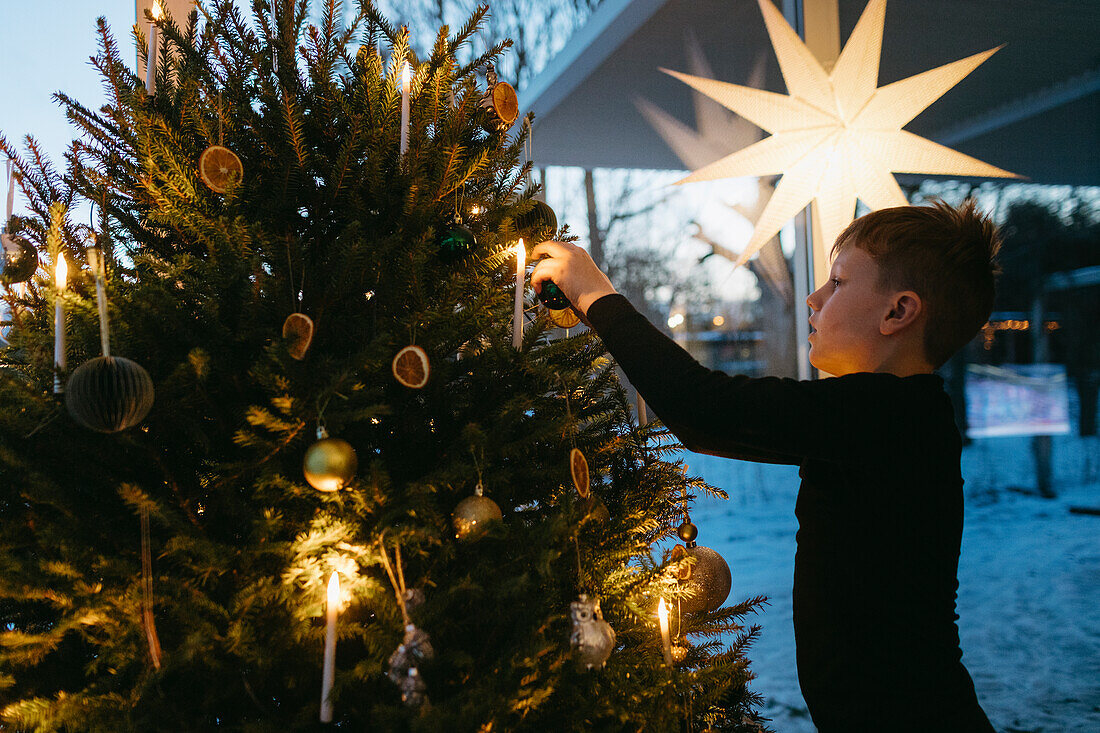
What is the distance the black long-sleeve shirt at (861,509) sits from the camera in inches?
32.8

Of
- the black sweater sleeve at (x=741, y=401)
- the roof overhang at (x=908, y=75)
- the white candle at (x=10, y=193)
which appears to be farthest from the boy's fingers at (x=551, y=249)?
the roof overhang at (x=908, y=75)

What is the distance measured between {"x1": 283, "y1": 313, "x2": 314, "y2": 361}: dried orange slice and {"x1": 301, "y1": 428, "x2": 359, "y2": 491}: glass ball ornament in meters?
0.10

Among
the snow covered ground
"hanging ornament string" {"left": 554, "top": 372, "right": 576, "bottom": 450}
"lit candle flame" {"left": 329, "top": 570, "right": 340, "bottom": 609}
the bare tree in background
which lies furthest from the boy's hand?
the bare tree in background

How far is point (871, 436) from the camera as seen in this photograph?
85 cm

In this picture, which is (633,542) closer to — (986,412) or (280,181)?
(280,181)

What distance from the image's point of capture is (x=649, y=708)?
768mm

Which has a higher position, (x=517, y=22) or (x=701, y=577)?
(x=517, y=22)

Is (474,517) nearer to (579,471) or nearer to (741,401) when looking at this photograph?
(579,471)

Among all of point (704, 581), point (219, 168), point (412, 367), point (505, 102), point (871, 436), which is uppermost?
point (505, 102)

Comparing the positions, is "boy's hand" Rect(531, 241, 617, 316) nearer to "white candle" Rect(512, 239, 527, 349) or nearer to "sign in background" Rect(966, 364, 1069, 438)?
"white candle" Rect(512, 239, 527, 349)

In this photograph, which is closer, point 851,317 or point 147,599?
point 147,599

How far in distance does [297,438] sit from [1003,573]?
283 cm

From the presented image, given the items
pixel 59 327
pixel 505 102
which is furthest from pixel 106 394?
pixel 505 102

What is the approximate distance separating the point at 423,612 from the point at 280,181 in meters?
0.52
